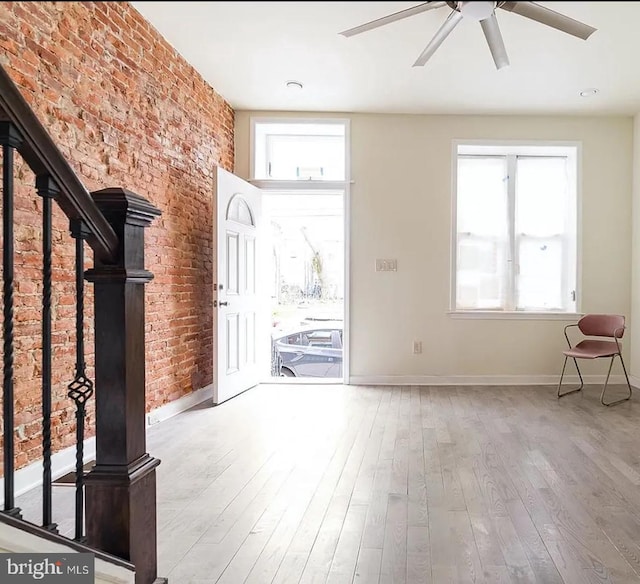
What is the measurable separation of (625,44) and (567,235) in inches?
86.2

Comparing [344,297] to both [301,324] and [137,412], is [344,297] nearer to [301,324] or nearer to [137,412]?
[301,324]

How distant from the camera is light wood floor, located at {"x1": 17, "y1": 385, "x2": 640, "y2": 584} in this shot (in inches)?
69.8

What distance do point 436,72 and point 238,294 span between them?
2638 mm

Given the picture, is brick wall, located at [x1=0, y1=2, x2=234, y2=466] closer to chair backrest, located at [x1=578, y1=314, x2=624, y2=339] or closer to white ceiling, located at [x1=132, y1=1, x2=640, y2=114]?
white ceiling, located at [x1=132, y1=1, x2=640, y2=114]

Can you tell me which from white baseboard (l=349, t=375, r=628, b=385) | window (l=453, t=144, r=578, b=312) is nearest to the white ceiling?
window (l=453, t=144, r=578, b=312)

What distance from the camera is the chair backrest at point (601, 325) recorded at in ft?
15.2

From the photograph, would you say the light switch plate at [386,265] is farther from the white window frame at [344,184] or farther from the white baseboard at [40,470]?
the white baseboard at [40,470]

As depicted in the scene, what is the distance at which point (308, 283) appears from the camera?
19.5ft

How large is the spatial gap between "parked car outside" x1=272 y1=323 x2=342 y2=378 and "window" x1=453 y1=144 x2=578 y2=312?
5.26 ft

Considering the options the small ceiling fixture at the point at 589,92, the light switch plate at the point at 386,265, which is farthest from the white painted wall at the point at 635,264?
the light switch plate at the point at 386,265

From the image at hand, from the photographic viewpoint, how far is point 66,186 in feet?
3.75

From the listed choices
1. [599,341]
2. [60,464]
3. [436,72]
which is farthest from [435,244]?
[60,464]

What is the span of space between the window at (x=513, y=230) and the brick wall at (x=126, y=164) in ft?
8.87

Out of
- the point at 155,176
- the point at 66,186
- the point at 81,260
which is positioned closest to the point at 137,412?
the point at 81,260
